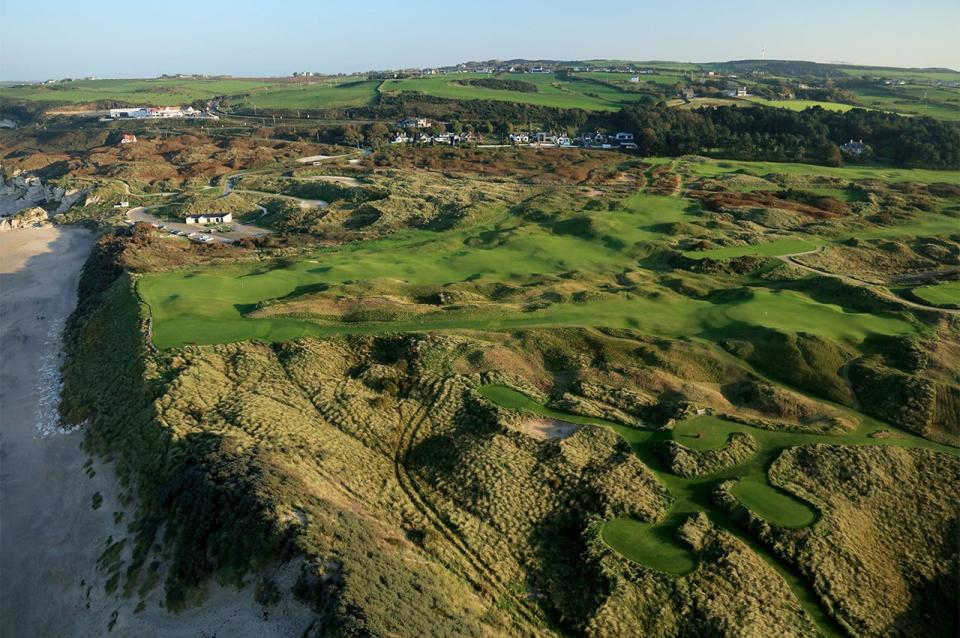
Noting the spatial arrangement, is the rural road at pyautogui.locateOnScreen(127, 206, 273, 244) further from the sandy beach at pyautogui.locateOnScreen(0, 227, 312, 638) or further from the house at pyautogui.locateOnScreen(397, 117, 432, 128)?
the house at pyautogui.locateOnScreen(397, 117, 432, 128)

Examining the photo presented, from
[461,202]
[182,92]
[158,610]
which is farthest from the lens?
[182,92]

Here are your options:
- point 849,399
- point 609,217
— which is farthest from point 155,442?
A: point 609,217

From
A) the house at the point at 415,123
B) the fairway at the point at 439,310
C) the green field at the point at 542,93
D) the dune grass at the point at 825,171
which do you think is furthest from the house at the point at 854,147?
the house at the point at 415,123

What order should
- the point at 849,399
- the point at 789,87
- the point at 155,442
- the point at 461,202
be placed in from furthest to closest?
the point at 789,87 < the point at 461,202 < the point at 849,399 < the point at 155,442

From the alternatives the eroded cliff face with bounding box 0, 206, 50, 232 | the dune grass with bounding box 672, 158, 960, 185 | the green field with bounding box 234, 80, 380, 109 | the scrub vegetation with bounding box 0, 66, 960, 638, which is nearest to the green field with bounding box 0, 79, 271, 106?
the green field with bounding box 234, 80, 380, 109

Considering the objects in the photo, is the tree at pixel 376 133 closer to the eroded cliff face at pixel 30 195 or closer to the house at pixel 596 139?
the house at pixel 596 139

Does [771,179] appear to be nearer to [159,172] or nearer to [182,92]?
[159,172]
